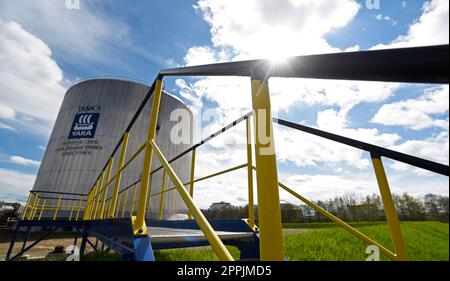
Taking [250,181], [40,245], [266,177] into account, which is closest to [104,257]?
[250,181]

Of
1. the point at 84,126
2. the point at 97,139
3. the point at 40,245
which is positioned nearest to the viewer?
the point at 40,245

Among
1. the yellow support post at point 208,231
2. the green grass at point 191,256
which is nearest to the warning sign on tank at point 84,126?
the green grass at point 191,256

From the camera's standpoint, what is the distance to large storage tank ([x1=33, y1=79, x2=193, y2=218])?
1192cm

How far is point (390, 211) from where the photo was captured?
1.21 meters

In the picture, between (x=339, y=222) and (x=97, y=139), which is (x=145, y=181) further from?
(x=97, y=139)

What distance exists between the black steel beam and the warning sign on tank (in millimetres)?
14149

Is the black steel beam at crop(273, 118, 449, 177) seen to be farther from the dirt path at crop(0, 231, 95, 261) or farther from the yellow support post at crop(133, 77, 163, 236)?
the dirt path at crop(0, 231, 95, 261)

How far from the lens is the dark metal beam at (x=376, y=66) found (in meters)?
0.36

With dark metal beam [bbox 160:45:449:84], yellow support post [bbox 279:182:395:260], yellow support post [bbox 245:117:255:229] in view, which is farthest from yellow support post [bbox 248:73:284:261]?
yellow support post [bbox 245:117:255:229]

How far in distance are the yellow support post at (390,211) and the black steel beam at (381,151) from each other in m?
0.05

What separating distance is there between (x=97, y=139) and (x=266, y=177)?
14293mm

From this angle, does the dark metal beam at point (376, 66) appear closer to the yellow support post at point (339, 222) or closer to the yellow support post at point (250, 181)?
the yellow support post at point (339, 222)
